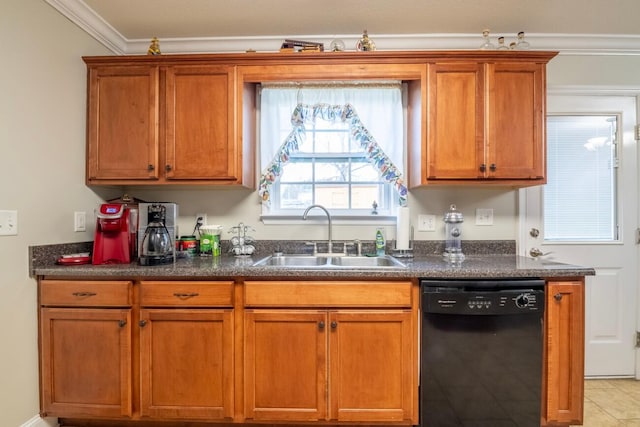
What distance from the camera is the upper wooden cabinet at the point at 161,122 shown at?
1.99 m

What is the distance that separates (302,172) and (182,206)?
0.92 meters

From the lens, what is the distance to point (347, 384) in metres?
1.65

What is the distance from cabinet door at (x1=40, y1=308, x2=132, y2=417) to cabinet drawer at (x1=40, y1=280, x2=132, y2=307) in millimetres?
38

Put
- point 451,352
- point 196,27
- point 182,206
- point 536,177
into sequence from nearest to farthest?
point 451,352
point 536,177
point 196,27
point 182,206

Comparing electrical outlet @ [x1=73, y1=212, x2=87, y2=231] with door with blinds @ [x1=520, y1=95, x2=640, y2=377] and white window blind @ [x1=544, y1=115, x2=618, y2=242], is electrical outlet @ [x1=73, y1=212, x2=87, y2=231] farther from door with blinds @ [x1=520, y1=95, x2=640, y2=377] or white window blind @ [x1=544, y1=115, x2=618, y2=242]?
white window blind @ [x1=544, y1=115, x2=618, y2=242]

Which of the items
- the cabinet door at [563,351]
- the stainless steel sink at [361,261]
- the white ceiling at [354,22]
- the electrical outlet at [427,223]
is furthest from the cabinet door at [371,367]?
the white ceiling at [354,22]

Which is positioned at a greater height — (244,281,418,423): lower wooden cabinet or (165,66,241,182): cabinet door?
(165,66,241,182): cabinet door

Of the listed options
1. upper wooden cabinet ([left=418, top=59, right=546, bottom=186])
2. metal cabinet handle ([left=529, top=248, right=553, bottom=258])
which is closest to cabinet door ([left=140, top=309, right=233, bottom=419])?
upper wooden cabinet ([left=418, top=59, right=546, bottom=186])

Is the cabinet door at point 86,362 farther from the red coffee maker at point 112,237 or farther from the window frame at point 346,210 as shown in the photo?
the window frame at point 346,210

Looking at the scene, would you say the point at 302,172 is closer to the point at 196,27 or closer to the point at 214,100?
the point at 214,100

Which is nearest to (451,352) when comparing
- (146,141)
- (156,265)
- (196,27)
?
(156,265)

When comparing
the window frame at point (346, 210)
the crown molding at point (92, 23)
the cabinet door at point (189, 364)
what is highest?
the crown molding at point (92, 23)

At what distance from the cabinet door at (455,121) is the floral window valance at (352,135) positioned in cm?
30

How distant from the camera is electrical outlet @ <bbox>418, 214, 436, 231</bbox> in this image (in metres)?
2.30
